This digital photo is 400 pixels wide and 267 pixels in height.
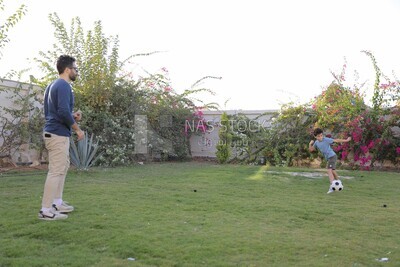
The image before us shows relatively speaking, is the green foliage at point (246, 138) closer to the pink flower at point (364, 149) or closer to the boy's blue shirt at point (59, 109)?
the pink flower at point (364, 149)

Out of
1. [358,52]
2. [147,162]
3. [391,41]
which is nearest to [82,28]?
[147,162]

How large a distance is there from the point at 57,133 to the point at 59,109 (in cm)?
31

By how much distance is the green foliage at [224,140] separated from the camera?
1391 centimetres

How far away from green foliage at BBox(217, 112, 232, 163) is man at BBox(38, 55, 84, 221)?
898 centimetres

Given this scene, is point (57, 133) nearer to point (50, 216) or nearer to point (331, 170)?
point (50, 216)

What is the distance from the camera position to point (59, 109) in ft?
16.1

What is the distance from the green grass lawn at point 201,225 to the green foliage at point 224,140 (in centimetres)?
566

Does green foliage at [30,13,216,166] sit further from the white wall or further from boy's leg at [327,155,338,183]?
boy's leg at [327,155,338,183]

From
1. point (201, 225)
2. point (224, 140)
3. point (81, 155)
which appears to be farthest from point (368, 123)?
point (201, 225)

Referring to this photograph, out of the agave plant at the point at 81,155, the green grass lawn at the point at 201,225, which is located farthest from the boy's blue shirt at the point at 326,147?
the agave plant at the point at 81,155

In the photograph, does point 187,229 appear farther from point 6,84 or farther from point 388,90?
point 388,90

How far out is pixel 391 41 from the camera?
12273 millimetres

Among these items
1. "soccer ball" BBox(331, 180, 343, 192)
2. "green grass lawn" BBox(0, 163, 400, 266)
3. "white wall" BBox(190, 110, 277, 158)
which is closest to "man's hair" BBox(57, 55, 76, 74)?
"green grass lawn" BBox(0, 163, 400, 266)

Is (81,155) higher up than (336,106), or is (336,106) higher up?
(336,106)
